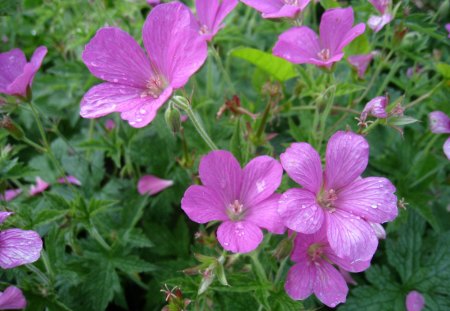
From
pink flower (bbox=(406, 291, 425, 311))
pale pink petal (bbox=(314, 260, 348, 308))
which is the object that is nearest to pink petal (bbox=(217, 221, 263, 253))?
pale pink petal (bbox=(314, 260, 348, 308))

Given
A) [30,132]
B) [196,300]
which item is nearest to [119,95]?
[196,300]

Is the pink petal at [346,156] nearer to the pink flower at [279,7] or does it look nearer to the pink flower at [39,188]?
the pink flower at [279,7]

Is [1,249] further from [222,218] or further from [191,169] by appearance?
[191,169]

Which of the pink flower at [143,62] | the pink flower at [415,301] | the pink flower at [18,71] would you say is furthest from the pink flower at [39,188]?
the pink flower at [415,301]

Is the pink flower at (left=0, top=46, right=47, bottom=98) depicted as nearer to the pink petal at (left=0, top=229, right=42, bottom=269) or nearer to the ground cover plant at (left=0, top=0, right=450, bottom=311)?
the ground cover plant at (left=0, top=0, right=450, bottom=311)

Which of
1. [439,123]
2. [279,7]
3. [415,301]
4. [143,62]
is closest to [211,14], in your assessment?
[279,7]

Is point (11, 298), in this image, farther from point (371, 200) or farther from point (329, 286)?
point (371, 200)

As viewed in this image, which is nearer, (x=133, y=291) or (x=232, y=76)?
A: (x=133, y=291)

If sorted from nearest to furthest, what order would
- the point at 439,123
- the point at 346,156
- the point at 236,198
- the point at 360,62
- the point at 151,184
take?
A: 1. the point at 346,156
2. the point at 236,198
3. the point at 439,123
4. the point at 360,62
5. the point at 151,184
